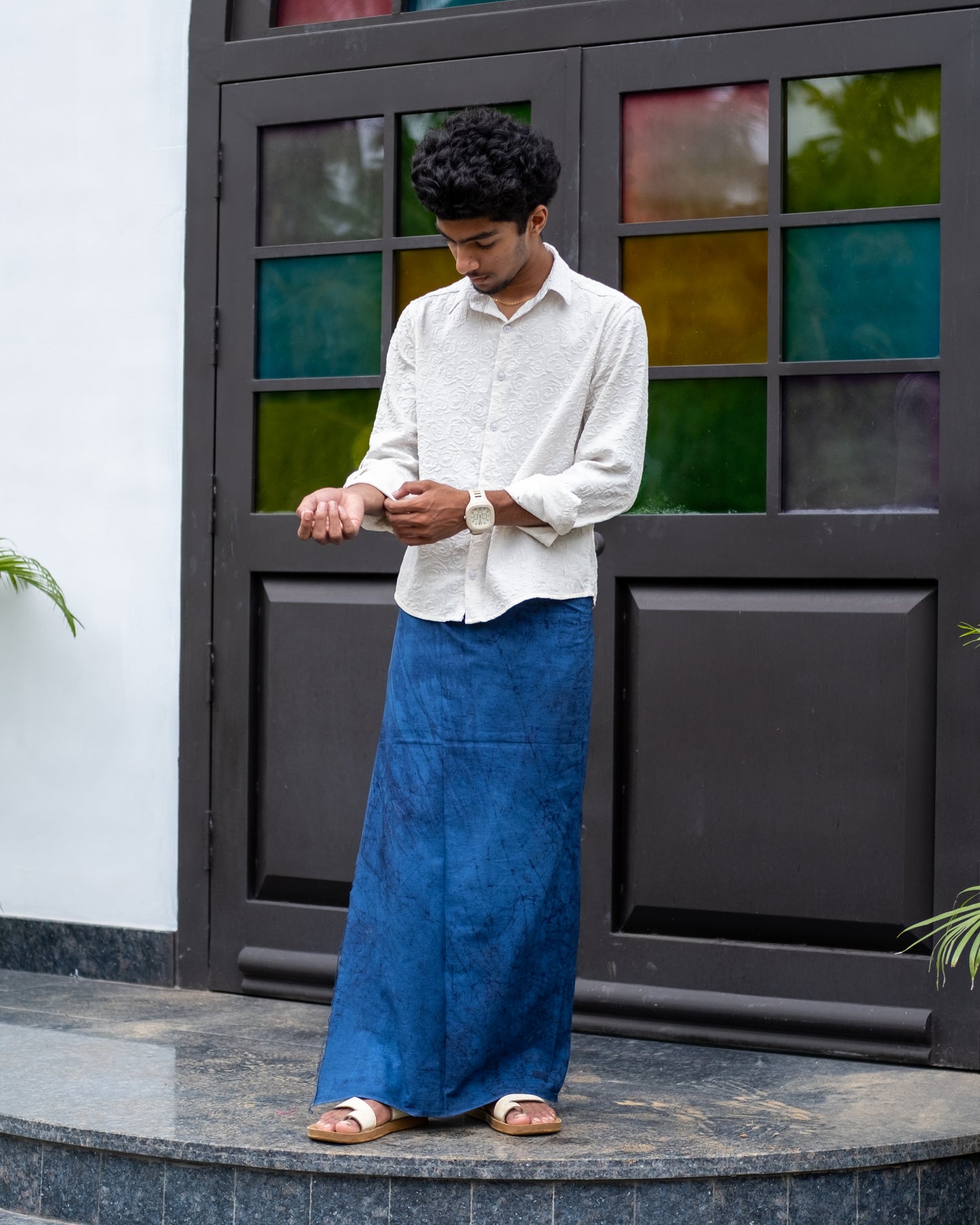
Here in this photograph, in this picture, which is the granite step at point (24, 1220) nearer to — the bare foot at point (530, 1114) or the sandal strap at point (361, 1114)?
the sandal strap at point (361, 1114)

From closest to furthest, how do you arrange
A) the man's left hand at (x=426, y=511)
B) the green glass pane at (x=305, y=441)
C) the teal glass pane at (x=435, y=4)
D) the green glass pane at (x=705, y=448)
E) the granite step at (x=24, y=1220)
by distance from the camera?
the man's left hand at (x=426, y=511), the granite step at (x=24, y=1220), the green glass pane at (x=705, y=448), the teal glass pane at (x=435, y=4), the green glass pane at (x=305, y=441)

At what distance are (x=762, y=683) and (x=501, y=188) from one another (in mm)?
1373

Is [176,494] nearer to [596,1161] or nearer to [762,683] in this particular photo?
[762,683]

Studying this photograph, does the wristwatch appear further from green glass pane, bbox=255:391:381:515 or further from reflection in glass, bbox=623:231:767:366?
green glass pane, bbox=255:391:381:515

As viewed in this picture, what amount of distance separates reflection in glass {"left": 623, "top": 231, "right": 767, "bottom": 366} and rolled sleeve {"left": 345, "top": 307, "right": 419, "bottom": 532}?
0.91 meters

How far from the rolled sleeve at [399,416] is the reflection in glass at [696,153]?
38.6 inches

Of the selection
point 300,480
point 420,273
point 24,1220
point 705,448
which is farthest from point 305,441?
point 24,1220

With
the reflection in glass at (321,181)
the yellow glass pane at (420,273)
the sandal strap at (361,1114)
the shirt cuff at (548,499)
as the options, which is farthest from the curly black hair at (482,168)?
the sandal strap at (361,1114)

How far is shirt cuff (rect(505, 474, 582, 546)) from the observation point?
2.75 meters

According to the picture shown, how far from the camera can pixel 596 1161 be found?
272cm

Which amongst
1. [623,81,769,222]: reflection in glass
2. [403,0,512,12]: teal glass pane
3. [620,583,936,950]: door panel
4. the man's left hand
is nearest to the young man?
the man's left hand

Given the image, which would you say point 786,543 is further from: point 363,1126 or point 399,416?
point 363,1126

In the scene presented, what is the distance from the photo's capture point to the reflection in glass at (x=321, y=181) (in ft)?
13.3

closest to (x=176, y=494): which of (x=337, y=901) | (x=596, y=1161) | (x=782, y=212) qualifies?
(x=337, y=901)
